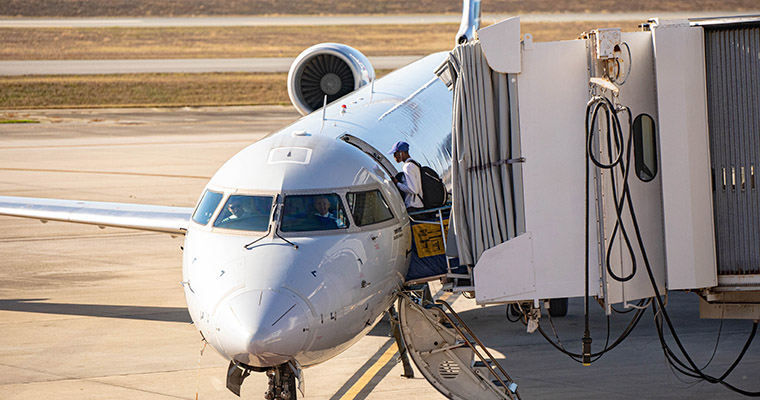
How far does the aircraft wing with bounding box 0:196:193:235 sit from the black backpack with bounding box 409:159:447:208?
5394 millimetres

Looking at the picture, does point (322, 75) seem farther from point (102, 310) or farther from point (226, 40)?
point (226, 40)

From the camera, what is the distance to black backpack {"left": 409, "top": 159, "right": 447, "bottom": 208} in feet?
39.8

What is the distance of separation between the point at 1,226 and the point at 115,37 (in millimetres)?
69654

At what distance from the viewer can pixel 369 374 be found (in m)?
13.0

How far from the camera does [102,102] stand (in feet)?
185

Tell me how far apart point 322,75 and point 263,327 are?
15.2 m

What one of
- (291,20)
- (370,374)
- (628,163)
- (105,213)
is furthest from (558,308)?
(291,20)

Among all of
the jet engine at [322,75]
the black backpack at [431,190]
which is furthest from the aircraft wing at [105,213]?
the jet engine at [322,75]

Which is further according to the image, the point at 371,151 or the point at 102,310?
the point at 102,310

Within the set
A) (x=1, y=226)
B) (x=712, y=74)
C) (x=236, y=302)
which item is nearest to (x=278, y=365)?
(x=236, y=302)

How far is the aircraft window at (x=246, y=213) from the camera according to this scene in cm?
1019

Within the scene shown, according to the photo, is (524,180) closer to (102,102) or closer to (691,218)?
(691,218)

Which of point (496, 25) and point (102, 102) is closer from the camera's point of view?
point (496, 25)

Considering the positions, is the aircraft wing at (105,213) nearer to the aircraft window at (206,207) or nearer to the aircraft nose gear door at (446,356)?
the aircraft window at (206,207)
